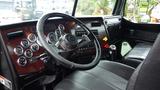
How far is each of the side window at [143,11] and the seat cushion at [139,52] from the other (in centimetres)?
40

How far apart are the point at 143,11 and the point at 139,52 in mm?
804

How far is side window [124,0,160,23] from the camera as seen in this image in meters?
3.32

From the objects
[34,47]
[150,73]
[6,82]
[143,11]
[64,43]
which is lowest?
[6,82]

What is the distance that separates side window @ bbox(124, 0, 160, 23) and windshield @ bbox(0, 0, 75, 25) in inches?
47.6

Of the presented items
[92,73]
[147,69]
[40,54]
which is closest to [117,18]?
[92,73]

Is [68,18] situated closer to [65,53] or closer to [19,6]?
[65,53]

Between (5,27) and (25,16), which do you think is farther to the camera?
(25,16)

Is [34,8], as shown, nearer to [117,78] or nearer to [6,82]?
[6,82]

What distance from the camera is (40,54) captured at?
1.73 m

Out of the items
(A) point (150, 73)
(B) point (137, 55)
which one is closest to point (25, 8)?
(B) point (137, 55)

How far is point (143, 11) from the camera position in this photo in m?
3.45

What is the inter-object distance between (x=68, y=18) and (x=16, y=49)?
0.41 m

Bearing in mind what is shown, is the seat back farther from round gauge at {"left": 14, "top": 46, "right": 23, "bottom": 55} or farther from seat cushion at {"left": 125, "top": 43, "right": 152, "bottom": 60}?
seat cushion at {"left": 125, "top": 43, "right": 152, "bottom": 60}

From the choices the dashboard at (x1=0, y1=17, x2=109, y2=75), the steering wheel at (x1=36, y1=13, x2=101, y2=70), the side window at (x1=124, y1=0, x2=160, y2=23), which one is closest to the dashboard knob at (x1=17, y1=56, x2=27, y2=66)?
the dashboard at (x1=0, y1=17, x2=109, y2=75)
